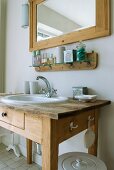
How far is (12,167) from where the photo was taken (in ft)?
5.63

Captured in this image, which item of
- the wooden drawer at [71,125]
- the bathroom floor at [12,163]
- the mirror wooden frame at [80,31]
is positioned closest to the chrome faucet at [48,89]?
the mirror wooden frame at [80,31]

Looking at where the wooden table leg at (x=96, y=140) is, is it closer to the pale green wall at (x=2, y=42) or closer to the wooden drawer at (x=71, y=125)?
the wooden drawer at (x=71, y=125)

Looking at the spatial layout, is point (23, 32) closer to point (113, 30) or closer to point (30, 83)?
point (30, 83)

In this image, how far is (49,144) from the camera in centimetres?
81

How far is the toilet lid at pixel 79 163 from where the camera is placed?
0.98 meters

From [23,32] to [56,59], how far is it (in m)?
0.67

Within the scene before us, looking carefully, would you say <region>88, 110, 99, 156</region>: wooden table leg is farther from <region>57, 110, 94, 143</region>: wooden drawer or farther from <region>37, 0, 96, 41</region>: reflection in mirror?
<region>37, 0, 96, 41</region>: reflection in mirror

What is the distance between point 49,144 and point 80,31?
2.96 ft

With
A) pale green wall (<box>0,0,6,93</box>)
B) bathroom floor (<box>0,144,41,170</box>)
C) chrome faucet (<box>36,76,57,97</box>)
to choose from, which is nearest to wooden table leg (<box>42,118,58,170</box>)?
chrome faucet (<box>36,76,57,97</box>)

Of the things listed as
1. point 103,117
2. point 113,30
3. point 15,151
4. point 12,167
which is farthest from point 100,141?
point 15,151

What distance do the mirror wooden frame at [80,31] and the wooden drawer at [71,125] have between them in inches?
23.3

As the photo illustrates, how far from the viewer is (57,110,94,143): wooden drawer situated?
0.86 meters

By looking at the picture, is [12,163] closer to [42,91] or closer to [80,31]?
[42,91]

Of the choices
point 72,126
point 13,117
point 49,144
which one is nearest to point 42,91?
point 13,117
